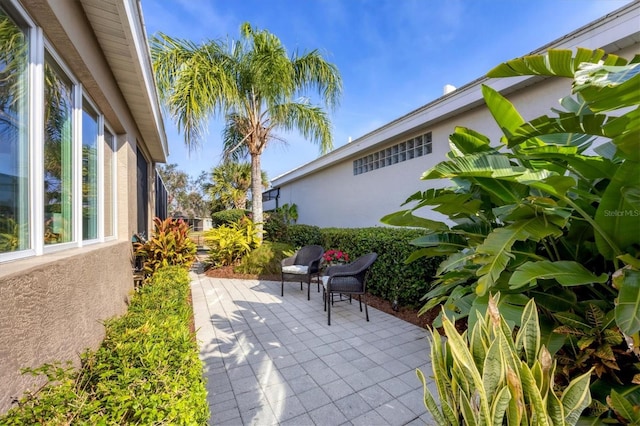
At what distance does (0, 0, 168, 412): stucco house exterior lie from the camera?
157cm

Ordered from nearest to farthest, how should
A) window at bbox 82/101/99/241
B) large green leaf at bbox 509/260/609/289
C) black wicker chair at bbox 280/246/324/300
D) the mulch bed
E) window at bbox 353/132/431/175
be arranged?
large green leaf at bbox 509/260/609/289, window at bbox 82/101/99/241, the mulch bed, black wicker chair at bbox 280/246/324/300, window at bbox 353/132/431/175

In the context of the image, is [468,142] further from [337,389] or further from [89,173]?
[89,173]

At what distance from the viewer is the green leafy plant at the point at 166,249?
565cm

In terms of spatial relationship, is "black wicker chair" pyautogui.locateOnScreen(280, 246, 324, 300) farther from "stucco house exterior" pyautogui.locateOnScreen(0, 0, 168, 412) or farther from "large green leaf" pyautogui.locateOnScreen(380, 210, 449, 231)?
"large green leaf" pyautogui.locateOnScreen(380, 210, 449, 231)

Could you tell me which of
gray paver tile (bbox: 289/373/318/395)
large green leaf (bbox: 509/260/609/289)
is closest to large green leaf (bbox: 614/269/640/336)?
large green leaf (bbox: 509/260/609/289)

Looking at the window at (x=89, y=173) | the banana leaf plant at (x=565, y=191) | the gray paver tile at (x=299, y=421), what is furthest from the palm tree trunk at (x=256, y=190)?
the banana leaf plant at (x=565, y=191)

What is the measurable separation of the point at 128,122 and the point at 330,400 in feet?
17.2

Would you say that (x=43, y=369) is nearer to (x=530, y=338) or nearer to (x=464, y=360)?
(x=464, y=360)

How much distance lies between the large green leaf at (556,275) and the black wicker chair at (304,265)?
4.25 meters

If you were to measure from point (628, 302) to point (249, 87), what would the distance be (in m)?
8.74

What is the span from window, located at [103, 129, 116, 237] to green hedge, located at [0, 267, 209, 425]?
2.15 meters

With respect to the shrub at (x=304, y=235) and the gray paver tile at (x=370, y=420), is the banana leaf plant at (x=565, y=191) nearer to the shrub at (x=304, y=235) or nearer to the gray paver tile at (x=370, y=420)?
the gray paver tile at (x=370, y=420)

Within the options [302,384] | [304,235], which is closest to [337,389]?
[302,384]

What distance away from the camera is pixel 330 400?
2.54 m
